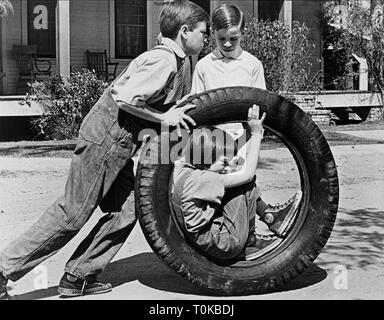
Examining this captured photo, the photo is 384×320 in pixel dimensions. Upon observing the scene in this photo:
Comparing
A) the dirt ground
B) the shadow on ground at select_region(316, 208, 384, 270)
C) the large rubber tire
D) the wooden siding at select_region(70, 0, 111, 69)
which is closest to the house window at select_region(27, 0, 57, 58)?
the wooden siding at select_region(70, 0, 111, 69)

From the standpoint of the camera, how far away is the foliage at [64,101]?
548 inches

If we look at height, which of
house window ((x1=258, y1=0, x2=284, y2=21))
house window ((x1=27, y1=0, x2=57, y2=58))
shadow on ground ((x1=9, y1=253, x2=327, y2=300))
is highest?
house window ((x1=258, y1=0, x2=284, y2=21))

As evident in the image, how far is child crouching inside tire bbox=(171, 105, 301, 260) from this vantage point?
4824mm

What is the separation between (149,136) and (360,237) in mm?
2659

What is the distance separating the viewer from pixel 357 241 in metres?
6.41

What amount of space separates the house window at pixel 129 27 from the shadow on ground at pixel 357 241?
11.9m

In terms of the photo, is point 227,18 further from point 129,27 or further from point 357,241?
point 129,27

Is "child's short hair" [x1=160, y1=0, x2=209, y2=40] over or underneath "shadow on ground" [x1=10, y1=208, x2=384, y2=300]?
over

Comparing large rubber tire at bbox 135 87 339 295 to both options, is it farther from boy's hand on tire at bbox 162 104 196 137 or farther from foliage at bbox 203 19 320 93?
foliage at bbox 203 19 320 93

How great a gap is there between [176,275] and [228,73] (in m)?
1.60

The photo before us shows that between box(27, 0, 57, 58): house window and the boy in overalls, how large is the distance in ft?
43.8

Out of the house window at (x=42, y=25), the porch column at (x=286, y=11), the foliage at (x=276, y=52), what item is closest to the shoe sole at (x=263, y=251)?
the foliage at (x=276, y=52)

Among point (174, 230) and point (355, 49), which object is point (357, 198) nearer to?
point (174, 230)

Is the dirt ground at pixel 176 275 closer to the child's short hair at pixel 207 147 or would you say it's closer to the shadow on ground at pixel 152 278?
the shadow on ground at pixel 152 278
